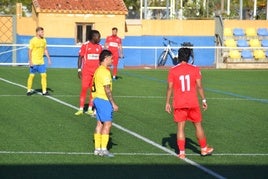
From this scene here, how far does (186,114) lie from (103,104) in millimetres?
1361

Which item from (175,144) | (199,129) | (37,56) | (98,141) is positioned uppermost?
(37,56)

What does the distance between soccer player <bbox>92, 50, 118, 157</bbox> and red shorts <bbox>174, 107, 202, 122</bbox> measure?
100cm

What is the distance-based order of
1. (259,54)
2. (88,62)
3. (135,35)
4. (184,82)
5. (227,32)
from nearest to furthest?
(184,82), (88,62), (135,35), (259,54), (227,32)

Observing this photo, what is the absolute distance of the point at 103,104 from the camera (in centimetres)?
1252

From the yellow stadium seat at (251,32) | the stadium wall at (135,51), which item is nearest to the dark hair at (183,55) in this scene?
the stadium wall at (135,51)

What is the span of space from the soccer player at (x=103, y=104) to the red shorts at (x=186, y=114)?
1.00 metres

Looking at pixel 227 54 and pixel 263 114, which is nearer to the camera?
pixel 263 114

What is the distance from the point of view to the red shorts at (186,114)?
12.1 metres

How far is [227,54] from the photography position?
41625 millimetres

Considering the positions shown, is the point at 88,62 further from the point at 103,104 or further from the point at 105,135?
the point at 105,135

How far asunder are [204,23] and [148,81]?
1411 cm

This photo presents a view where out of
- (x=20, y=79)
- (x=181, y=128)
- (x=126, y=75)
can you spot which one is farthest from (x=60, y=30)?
(x=181, y=128)

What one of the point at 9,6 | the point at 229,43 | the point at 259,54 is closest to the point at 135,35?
the point at 229,43
